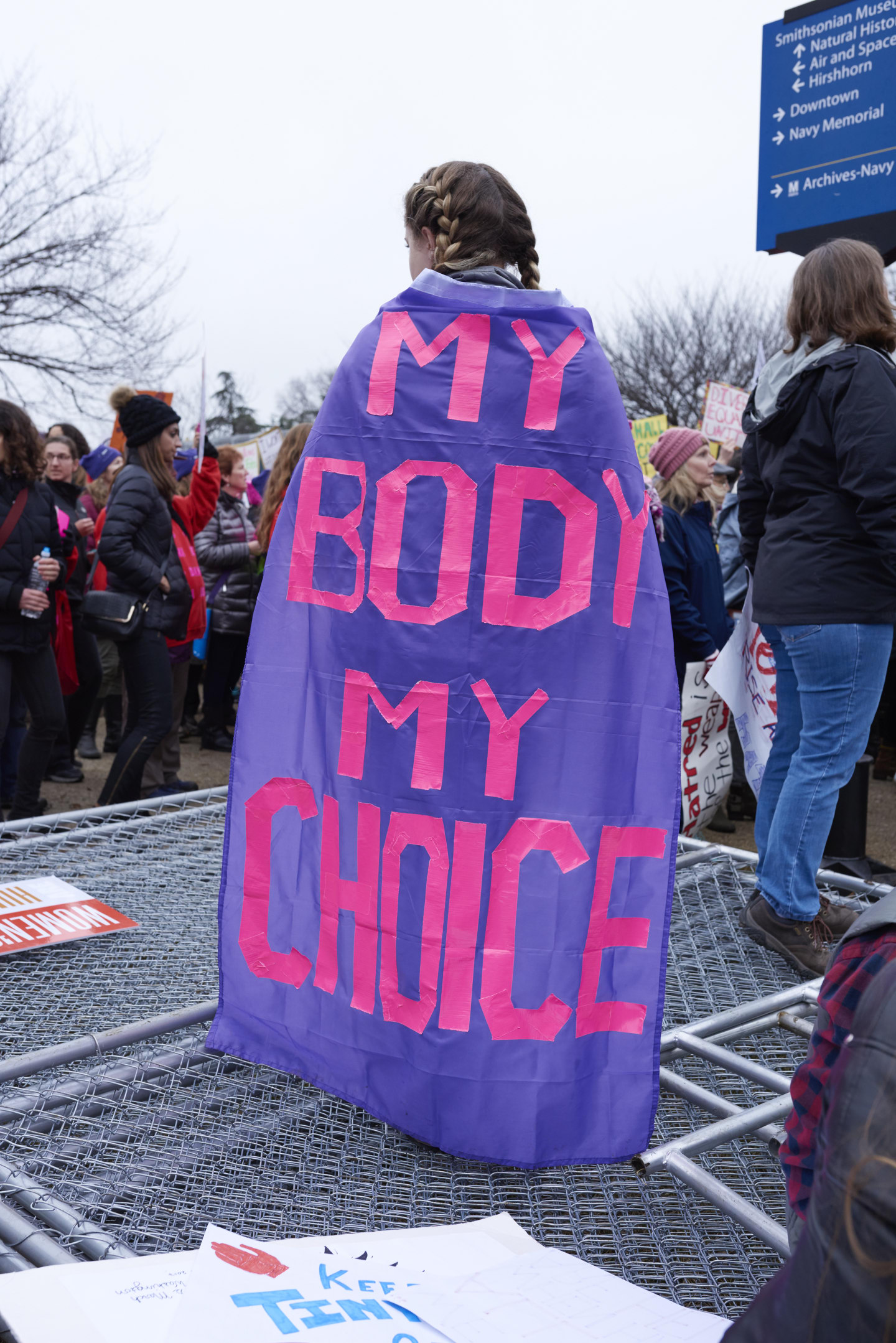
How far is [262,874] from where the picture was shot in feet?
7.26

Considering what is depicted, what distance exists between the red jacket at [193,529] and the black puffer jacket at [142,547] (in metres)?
0.12

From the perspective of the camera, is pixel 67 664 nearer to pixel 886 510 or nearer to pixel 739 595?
pixel 739 595

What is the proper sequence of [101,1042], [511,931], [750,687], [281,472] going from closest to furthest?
[511,931]
[101,1042]
[750,687]
[281,472]

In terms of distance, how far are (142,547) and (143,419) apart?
579 millimetres

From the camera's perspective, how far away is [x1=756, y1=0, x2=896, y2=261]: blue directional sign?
241 inches

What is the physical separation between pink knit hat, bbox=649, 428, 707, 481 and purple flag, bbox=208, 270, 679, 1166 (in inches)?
120

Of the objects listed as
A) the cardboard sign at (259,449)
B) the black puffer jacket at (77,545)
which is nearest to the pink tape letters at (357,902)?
the black puffer jacket at (77,545)

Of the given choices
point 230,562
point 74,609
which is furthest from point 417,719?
point 230,562

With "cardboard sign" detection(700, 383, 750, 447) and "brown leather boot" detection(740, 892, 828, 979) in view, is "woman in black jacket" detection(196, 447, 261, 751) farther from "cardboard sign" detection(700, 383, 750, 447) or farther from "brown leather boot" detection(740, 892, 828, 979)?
"cardboard sign" detection(700, 383, 750, 447)

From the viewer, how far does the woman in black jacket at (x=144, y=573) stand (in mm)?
5117

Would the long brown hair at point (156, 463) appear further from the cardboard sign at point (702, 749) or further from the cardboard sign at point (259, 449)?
the cardboard sign at point (259, 449)

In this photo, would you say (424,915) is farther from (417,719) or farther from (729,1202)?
(729,1202)

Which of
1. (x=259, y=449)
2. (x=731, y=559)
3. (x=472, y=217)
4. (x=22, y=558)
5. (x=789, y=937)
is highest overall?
(x=259, y=449)

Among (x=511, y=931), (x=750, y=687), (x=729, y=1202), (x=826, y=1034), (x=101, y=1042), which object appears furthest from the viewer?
(x=750, y=687)
